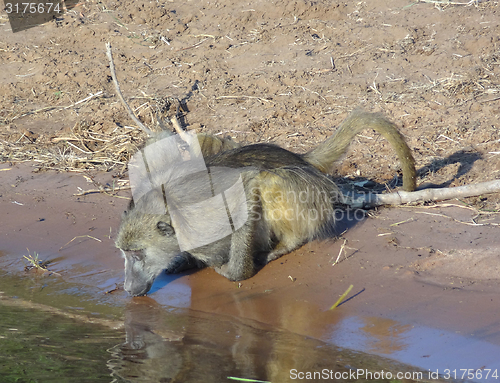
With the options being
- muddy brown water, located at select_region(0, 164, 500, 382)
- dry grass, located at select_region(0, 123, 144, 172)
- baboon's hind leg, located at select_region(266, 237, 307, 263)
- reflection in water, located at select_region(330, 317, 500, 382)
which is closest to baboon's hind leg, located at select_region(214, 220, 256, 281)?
muddy brown water, located at select_region(0, 164, 500, 382)

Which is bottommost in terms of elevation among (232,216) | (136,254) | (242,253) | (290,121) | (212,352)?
(212,352)

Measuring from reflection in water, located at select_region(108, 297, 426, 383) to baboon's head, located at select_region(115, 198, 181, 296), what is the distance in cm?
23

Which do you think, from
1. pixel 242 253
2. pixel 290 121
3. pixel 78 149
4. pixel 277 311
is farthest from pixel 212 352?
pixel 78 149

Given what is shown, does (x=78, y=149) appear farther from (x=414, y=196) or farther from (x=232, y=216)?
(x=414, y=196)

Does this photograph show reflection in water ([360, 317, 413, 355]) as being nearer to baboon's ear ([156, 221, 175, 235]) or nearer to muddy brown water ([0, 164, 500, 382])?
muddy brown water ([0, 164, 500, 382])

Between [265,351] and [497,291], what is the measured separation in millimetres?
1525

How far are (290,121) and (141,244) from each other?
3176 mm

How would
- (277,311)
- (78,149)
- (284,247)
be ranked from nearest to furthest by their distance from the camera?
(277,311)
(284,247)
(78,149)

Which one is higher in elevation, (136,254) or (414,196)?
(136,254)

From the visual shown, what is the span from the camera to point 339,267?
414cm

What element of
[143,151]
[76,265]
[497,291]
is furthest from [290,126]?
[497,291]

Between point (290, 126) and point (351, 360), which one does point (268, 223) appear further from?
point (290, 126)

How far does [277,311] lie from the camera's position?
12.4 ft

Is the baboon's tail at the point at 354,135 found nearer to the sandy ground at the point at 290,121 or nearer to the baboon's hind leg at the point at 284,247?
the sandy ground at the point at 290,121
